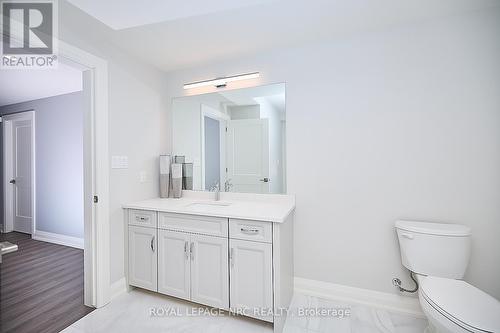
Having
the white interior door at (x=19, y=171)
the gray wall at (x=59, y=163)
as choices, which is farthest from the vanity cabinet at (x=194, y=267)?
the white interior door at (x=19, y=171)

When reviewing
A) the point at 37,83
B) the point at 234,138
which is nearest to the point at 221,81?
the point at 234,138

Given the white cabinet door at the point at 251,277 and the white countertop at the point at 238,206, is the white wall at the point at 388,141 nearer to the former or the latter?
the white countertop at the point at 238,206

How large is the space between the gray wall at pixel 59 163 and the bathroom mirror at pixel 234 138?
178 centimetres

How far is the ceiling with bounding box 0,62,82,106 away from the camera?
2480 mm

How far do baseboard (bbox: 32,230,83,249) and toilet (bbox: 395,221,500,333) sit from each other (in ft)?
12.7

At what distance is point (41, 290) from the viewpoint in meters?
2.04

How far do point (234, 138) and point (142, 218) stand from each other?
1.13 m

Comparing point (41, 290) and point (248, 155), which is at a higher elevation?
point (248, 155)

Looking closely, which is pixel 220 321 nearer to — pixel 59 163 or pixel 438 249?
pixel 438 249

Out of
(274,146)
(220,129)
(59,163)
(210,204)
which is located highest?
(220,129)

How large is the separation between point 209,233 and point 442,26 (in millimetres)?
2290

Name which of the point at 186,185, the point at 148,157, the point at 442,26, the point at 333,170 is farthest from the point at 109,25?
the point at 442,26

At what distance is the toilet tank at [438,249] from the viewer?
1.42m

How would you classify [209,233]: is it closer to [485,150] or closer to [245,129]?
[245,129]
